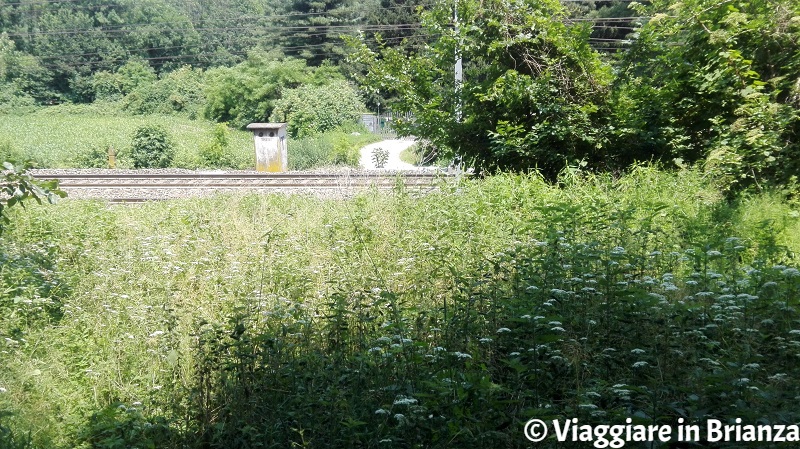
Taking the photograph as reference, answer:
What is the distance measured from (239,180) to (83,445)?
12333 mm

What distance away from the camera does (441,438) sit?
3.73 meters

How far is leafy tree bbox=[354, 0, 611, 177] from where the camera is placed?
1000 centimetres

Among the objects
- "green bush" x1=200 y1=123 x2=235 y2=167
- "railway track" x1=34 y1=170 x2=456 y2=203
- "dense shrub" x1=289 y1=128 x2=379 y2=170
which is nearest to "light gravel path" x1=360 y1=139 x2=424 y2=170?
"dense shrub" x1=289 y1=128 x2=379 y2=170

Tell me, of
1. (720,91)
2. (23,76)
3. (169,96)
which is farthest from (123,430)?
(23,76)

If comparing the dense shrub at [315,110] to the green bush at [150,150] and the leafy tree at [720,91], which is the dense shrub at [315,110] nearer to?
the green bush at [150,150]

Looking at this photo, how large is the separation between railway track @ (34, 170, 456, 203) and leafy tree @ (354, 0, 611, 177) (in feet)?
6.34

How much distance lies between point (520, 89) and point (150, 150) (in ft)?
51.2

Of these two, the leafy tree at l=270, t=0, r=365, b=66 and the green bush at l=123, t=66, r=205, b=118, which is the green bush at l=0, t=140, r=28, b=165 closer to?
the green bush at l=123, t=66, r=205, b=118

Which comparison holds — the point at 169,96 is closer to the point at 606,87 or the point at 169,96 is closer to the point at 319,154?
the point at 319,154

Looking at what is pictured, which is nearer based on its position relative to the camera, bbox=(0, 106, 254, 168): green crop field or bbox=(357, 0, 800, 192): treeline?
bbox=(357, 0, 800, 192): treeline

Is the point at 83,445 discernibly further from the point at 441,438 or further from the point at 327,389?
the point at 441,438

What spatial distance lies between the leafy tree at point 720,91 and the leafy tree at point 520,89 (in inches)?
21.7

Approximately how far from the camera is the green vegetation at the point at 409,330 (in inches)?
154

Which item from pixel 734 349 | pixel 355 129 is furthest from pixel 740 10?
pixel 355 129
